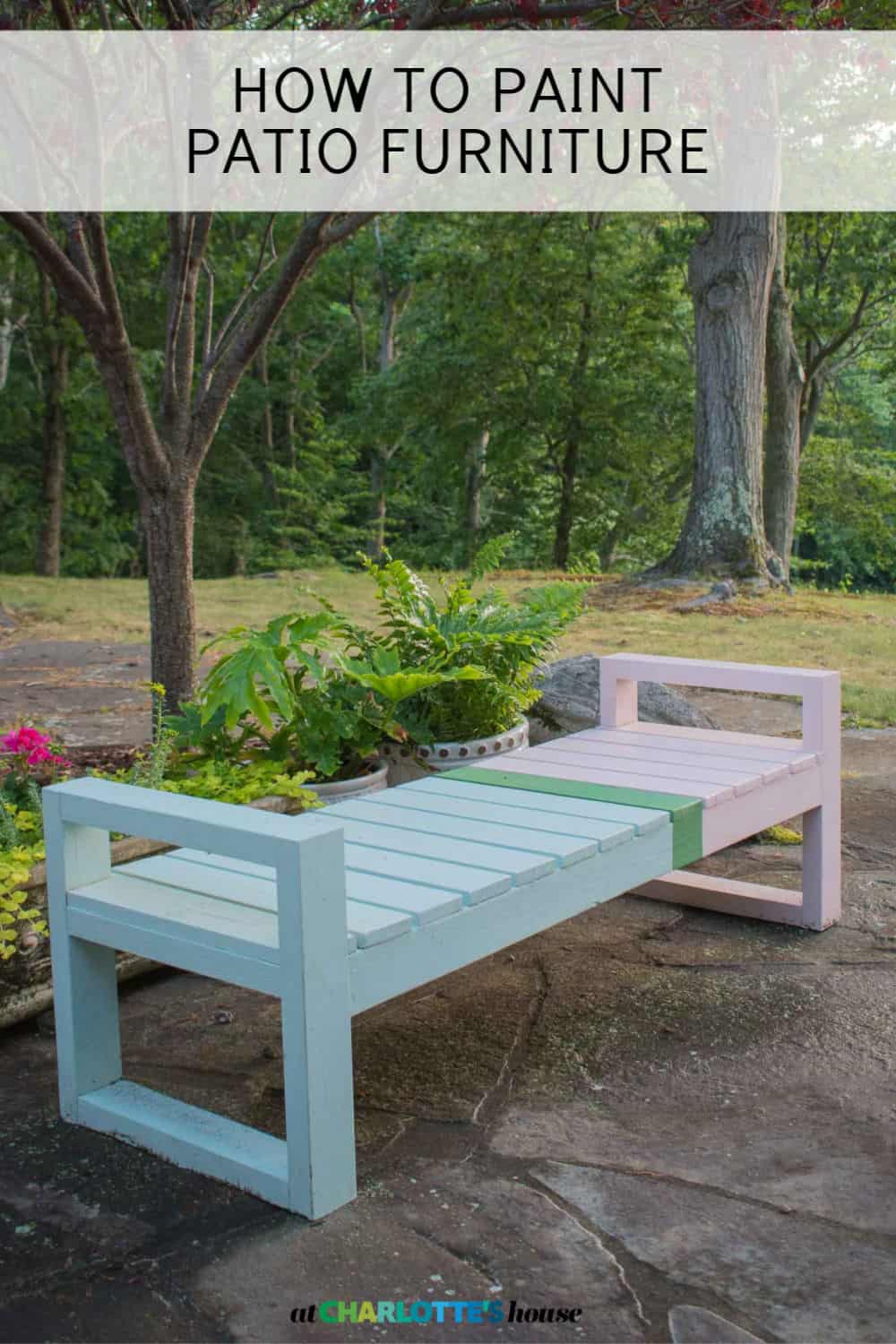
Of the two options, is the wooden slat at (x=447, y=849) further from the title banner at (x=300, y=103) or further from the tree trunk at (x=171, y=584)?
the title banner at (x=300, y=103)

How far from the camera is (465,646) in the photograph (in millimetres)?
4297

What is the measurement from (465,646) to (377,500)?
20.0 meters

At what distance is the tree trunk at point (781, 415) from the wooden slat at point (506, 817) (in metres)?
12.0

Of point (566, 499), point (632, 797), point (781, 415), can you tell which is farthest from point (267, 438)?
Result: point (632, 797)

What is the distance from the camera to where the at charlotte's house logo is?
196 centimetres

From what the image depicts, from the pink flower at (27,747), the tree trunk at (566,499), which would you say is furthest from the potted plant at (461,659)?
the tree trunk at (566,499)

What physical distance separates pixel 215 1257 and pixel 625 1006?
4.49 feet

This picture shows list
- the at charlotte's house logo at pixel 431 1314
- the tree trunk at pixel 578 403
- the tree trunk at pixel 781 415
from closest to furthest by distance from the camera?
1. the at charlotte's house logo at pixel 431 1314
2. the tree trunk at pixel 781 415
3. the tree trunk at pixel 578 403

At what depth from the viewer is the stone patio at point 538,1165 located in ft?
6.59

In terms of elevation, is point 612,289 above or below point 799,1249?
above

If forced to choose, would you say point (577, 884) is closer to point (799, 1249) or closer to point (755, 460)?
point (799, 1249)

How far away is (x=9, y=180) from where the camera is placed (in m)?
4.61

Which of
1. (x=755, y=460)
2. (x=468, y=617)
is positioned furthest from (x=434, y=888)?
(x=755, y=460)

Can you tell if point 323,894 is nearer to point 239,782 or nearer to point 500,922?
point 500,922
